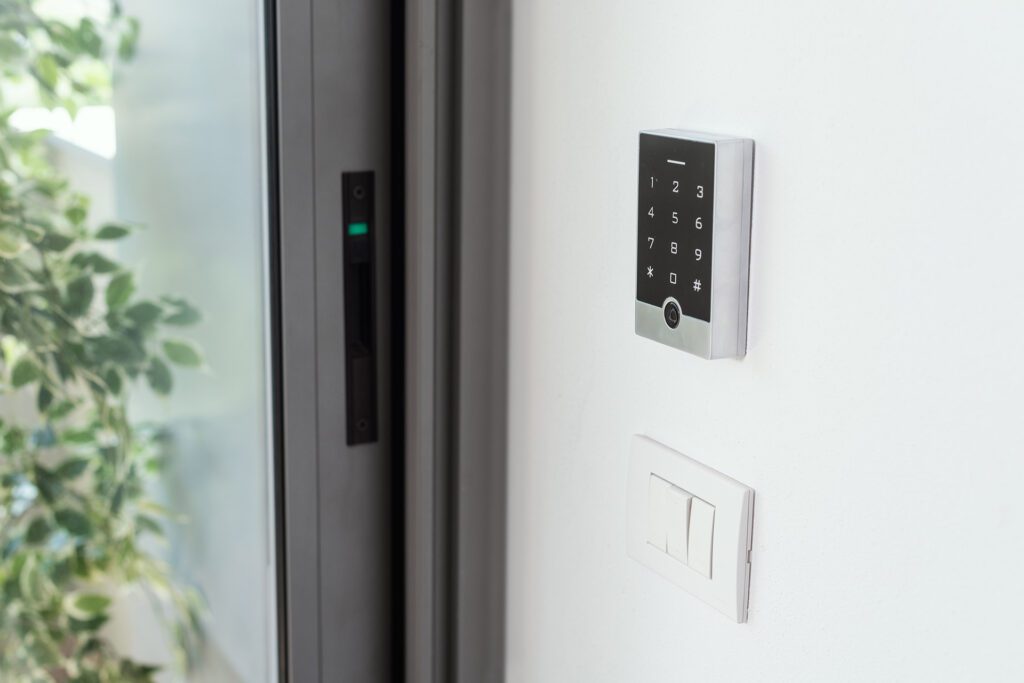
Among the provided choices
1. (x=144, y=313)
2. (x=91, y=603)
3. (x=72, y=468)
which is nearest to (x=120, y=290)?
(x=144, y=313)

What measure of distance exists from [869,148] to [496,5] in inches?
16.9

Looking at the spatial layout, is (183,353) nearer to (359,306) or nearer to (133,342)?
(133,342)

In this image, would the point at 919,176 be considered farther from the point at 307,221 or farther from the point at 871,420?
the point at 307,221

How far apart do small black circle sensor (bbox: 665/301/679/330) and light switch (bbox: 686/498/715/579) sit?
12 cm

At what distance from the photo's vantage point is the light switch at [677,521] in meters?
0.71

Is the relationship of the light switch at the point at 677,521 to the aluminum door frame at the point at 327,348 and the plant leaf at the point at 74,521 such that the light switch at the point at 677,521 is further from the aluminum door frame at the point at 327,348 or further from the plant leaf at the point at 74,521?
the plant leaf at the point at 74,521

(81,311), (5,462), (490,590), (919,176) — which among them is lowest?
(490,590)

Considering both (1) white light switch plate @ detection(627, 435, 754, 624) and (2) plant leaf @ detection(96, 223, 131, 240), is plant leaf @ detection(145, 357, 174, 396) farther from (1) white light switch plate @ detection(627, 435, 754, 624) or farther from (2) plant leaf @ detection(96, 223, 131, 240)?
(1) white light switch plate @ detection(627, 435, 754, 624)

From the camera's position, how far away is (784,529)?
64 cm

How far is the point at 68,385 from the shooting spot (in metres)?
0.94

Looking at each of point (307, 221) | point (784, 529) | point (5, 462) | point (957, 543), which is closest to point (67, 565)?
point (5, 462)

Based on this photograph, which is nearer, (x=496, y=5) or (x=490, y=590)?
(x=496, y=5)

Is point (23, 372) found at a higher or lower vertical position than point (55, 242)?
lower

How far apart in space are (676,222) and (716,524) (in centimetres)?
20
